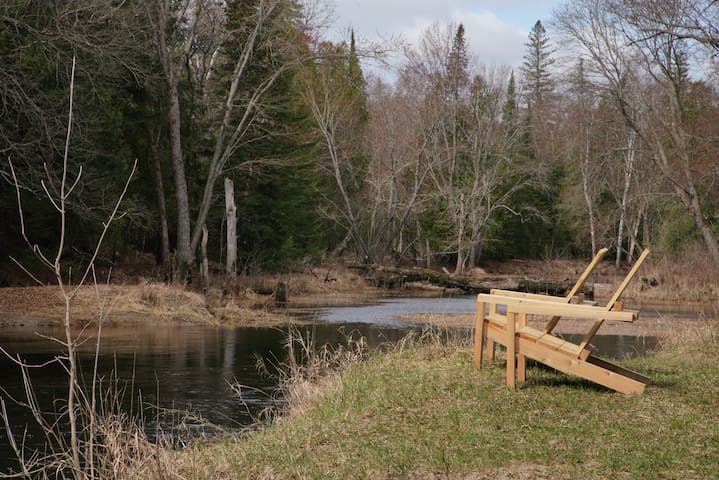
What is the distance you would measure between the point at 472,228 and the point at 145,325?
26499mm

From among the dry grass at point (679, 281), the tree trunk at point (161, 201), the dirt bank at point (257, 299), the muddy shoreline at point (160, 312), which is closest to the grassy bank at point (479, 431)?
the dirt bank at point (257, 299)

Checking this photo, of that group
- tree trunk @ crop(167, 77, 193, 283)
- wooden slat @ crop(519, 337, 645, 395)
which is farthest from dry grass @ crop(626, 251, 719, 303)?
wooden slat @ crop(519, 337, 645, 395)

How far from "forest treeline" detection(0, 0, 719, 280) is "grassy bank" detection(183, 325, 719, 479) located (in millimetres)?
3374

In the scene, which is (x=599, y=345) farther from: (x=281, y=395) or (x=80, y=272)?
(x=80, y=272)

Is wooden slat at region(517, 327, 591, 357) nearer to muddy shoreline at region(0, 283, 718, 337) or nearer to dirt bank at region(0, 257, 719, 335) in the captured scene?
dirt bank at region(0, 257, 719, 335)

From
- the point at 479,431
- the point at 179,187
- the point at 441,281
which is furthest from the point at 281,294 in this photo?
the point at 479,431

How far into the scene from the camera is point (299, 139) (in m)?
35.6

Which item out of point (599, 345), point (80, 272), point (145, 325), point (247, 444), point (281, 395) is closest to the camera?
point (247, 444)

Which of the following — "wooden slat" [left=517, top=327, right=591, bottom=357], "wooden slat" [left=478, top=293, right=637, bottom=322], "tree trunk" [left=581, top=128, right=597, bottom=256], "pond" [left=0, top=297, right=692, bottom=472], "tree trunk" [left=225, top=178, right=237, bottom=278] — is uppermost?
"tree trunk" [left=581, top=128, right=597, bottom=256]

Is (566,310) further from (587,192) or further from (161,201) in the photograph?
(587,192)

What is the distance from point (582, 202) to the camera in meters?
48.4

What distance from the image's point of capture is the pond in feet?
34.1

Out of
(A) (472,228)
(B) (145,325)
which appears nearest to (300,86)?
(A) (472,228)

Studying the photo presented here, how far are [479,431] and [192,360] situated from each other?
8.54 metres
